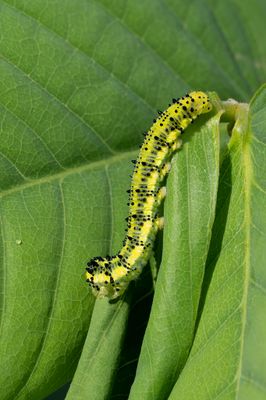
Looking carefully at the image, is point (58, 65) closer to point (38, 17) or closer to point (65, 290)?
point (38, 17)

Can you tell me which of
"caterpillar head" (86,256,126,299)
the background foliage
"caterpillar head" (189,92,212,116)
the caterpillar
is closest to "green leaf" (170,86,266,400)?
the background foliage

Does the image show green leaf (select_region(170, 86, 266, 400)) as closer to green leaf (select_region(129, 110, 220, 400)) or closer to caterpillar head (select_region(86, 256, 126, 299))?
green leaf (select_region(129, 110, 220, 400))

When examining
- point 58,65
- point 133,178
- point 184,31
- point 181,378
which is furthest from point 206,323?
point 184,31

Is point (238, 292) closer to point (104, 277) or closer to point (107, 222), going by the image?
point (104, 277)

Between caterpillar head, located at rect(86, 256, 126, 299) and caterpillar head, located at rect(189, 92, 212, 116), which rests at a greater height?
caterpillar head, located at rect(189, 92, 212, 116)

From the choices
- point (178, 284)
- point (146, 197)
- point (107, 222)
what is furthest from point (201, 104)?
point (178, 284)

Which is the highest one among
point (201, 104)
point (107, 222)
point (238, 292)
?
point (201, 104)
